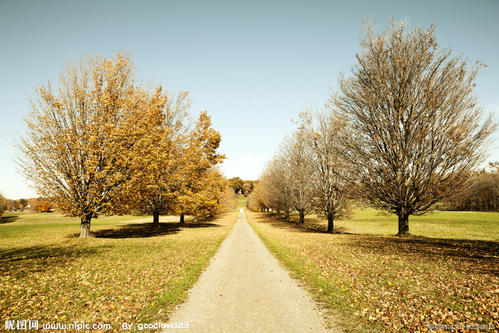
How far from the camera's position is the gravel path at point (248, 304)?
464cm

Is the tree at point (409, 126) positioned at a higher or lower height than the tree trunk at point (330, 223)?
higher

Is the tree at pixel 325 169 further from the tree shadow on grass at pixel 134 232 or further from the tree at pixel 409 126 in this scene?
the tree shadow on grass at pixel 134 232

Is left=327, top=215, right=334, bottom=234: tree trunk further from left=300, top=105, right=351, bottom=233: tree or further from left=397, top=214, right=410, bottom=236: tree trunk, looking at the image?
left=397, top=214, right=410, bottom=236: tree trunk

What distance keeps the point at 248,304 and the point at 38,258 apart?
35.9ft

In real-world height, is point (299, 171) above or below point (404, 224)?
above

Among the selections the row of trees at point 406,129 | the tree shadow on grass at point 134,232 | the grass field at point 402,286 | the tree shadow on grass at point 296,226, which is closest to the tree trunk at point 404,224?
the row of trees at point 406,129

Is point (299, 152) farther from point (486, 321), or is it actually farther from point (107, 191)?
point (486, 321)

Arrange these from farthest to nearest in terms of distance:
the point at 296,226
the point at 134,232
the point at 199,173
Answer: the point at 296,226 < the point at 199,173 < the point at 134,232

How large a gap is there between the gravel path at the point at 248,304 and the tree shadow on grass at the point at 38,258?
6622mm

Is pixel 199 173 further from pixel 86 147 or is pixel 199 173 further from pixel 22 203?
pixel 22 203

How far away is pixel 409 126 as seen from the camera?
1431 centimetres

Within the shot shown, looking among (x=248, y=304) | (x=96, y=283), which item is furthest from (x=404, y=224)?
(x=96, y=283)

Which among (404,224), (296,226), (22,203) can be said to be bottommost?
(22,203)

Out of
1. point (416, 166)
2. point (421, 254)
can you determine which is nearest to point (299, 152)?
point (416, 166)
